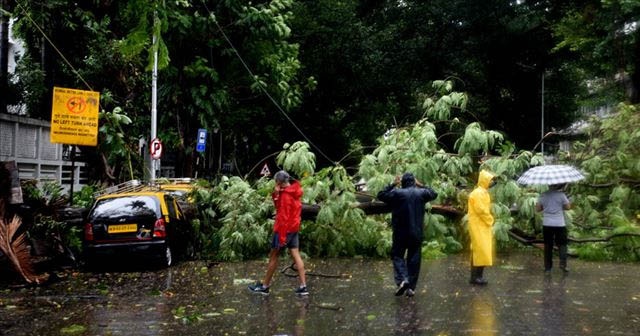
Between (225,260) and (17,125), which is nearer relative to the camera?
(225,260)

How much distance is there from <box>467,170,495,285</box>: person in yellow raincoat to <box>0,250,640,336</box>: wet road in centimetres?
32

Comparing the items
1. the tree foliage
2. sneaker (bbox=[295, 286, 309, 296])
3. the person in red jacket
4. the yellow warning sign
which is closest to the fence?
the yellow warning sign

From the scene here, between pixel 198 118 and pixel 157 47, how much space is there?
19839mm

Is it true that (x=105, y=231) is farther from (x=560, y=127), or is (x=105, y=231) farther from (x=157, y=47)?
(x=560, y=127)

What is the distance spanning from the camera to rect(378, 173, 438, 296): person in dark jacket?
991 cm

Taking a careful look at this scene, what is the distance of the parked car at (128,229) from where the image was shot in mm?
13977

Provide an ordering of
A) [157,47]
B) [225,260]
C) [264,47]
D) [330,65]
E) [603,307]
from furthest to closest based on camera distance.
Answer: [330,65], [264,47], [225,260], [603,307], [157,47]

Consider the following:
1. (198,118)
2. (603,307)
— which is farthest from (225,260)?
(198,118)

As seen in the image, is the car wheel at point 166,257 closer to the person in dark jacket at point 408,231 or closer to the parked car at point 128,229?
the parked car at point 128,229

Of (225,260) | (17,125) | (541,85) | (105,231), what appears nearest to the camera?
(105,231)

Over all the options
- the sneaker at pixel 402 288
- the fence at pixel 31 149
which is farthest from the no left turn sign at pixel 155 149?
the sneaker at pixel 402 288

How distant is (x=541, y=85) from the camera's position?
42.9 metres

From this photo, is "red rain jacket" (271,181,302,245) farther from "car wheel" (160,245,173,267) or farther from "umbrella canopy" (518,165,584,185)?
"car wheel" (160,245,173,267)

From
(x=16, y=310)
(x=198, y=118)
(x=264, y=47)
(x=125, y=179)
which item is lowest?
(x=16, y=310)
